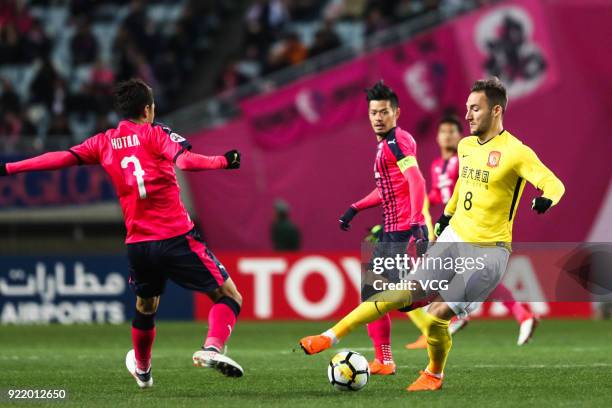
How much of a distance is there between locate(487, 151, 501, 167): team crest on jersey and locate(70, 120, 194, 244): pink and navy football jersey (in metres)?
1.92

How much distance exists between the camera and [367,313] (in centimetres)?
765

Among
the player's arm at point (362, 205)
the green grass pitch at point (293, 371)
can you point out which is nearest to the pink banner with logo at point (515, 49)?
the green grass pitch at point (293, 371)

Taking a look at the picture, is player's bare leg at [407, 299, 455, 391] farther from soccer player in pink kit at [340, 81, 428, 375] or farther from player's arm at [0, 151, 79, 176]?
player's arm at [0, 151, 79, 176]

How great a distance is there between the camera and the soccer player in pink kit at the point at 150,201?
7613mm

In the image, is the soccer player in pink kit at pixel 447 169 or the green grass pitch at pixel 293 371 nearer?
the green grass pitch at pixel 293 371

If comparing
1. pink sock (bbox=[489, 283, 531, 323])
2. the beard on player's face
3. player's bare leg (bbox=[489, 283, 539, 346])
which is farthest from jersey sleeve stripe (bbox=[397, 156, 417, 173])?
pink sock (bbox=[489, 283, 531, 323])

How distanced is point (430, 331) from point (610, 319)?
9511 mm

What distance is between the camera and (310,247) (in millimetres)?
18141

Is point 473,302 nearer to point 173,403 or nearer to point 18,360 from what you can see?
point 173,403

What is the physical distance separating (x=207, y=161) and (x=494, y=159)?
1782mm

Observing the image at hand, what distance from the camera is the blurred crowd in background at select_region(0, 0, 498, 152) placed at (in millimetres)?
19297

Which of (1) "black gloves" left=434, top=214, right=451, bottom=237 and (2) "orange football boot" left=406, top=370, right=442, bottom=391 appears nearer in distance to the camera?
(2) "orange football boot" left=406, top=370, right=442, bottom=391

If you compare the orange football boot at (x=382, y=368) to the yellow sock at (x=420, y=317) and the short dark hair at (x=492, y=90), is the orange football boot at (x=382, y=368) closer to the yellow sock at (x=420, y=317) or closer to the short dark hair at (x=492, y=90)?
the yellow sock at (x=420, y=317)

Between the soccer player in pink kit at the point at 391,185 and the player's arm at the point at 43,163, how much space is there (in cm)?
222
